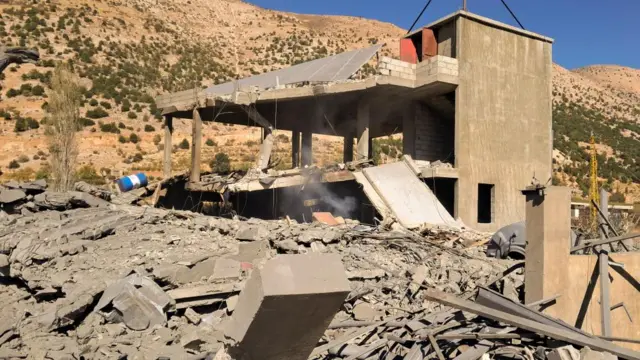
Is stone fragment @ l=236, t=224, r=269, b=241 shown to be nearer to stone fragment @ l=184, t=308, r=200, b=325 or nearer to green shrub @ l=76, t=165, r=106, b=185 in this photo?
stone fragment @ l=184, t=308, r=200, b=325

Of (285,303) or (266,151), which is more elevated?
(266,151)

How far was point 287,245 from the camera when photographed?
922 centimetres

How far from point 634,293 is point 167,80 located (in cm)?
4276

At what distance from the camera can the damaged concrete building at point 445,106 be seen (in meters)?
14.4

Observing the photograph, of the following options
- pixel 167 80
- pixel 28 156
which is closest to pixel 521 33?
pixel 28 156

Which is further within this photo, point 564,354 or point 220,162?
point 220,162

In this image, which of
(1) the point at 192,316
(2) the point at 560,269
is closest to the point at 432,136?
(2) the point at 560,269

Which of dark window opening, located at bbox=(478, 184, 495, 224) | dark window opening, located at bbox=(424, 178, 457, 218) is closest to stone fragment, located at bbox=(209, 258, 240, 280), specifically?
dark window opening, located at bbox=(424, 178, 457, 218)

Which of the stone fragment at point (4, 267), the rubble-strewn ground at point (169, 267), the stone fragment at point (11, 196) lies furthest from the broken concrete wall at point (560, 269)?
the stone fragment at point (11, 196)

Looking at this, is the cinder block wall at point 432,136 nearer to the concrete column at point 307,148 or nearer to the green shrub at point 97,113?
the concrete column at point 307,148

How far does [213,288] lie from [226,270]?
60cm

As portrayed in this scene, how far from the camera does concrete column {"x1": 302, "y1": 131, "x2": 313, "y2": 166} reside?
20.9m

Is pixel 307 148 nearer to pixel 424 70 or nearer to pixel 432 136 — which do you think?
pixel 432 136

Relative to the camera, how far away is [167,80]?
148 feet
